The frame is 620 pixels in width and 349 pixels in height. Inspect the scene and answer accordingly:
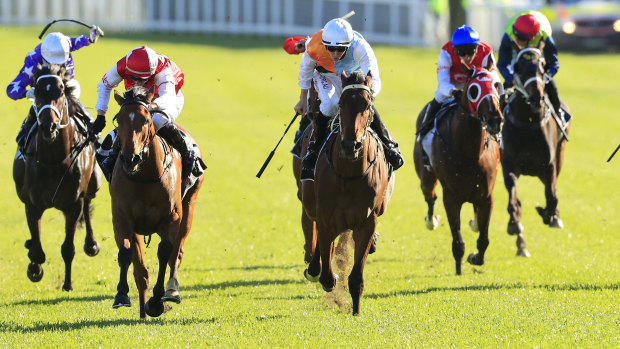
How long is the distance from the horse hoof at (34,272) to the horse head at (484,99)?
14.3 feet

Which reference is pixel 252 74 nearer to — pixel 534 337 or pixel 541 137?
pixel 541 137

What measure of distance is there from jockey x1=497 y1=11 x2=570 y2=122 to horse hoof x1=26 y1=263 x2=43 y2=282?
529 centimetres

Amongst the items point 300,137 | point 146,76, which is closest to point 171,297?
point 146,76

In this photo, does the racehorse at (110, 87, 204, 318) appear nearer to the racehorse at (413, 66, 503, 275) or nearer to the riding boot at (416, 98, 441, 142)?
the racehorse at (413, 66, 503, 275)

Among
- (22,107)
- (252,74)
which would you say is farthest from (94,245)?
(252,74)

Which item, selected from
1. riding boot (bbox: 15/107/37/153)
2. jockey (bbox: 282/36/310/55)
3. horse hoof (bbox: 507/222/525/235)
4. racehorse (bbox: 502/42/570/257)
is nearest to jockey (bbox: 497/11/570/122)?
racehorse (bbox: 502/42/570/257)

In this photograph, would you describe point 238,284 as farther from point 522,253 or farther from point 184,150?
Result: point 522,253

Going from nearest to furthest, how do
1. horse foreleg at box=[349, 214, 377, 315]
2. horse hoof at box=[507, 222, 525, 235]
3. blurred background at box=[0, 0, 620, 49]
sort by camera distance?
horse foreleg at box=[349, 214, 377, 315] < horse hoof at box=[507, 222, 525, 235] < blurred background at box=[0, 0, 620, 49]

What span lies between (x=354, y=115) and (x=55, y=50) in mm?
3560

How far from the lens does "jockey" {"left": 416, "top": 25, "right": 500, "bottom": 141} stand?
10766mm

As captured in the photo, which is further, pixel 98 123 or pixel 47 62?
pixel 47 62

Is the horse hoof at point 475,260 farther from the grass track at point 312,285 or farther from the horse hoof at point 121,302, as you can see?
the horse hoof at point 121,302

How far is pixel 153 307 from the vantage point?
8672 millimetres

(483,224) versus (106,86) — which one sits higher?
(106,86)
